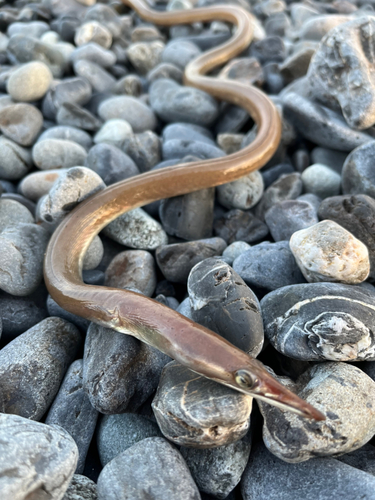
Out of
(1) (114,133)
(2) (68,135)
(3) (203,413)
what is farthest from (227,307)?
(2) (68,135)

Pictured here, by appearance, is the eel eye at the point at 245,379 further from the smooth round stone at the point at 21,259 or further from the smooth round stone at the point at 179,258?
the smooth round stone at the point at 21,259

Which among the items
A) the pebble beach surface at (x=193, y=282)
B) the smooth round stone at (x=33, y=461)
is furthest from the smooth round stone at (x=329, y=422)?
the smooth round stone at (x=33, y=461)

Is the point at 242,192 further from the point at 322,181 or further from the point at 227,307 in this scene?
the point at 227,307

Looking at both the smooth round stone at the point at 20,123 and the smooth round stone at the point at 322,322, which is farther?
the smooth round stone at the point at 20,123

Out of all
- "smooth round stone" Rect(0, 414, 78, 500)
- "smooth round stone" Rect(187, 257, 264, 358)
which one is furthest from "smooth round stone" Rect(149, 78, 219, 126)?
"smooth round stone" Rect(0, 414, 78, 500)

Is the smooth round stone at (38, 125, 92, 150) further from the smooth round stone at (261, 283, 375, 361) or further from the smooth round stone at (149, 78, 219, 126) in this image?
the smooth round stone at (261, 283, 375, 361)

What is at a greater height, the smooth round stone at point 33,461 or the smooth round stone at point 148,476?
the smooth round stone at point 33,461

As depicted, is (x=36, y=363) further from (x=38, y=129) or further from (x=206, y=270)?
(x=38, y=129)

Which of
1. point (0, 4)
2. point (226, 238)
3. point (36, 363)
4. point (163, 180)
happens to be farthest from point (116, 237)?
point (0, 4)
